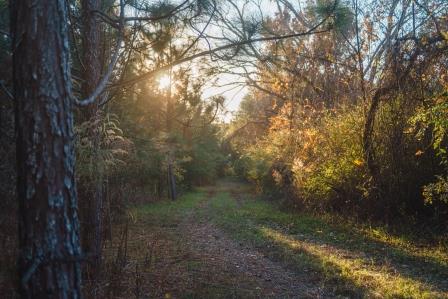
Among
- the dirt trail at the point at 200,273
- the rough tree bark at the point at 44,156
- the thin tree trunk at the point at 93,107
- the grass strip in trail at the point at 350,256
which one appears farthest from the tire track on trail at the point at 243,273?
the rough tree bark at the point at 44,156

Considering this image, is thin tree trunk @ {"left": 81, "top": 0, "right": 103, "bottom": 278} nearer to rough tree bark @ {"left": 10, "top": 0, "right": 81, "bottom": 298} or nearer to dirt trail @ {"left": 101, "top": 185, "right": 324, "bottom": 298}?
dirt trail @ {"left": 101, "top": 185, "right": 324, "bottom": 298}

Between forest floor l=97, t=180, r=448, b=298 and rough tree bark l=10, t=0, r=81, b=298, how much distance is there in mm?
2222

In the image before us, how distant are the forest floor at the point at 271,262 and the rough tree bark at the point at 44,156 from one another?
2222 mm

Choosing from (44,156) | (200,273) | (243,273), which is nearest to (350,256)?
(243,273)

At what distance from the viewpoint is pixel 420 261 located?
23.9 feet

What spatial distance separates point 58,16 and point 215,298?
3.88 meters

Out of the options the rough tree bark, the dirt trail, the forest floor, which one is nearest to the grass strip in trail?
the forest floor

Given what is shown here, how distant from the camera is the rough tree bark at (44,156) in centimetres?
276

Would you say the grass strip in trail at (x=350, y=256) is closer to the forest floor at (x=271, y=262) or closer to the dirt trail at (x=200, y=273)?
the forest floor at (x=271, y=262)

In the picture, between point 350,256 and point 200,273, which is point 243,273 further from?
point 350,256

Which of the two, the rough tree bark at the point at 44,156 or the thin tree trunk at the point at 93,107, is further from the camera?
the thin tree trunk at the point at 93,107

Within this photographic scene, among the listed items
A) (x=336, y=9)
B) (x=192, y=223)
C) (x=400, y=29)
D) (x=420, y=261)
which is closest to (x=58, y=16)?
(x=336, y=9)

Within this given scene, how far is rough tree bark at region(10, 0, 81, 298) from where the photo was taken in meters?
2.76

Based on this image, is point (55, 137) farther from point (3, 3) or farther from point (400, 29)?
point (400, 29)
